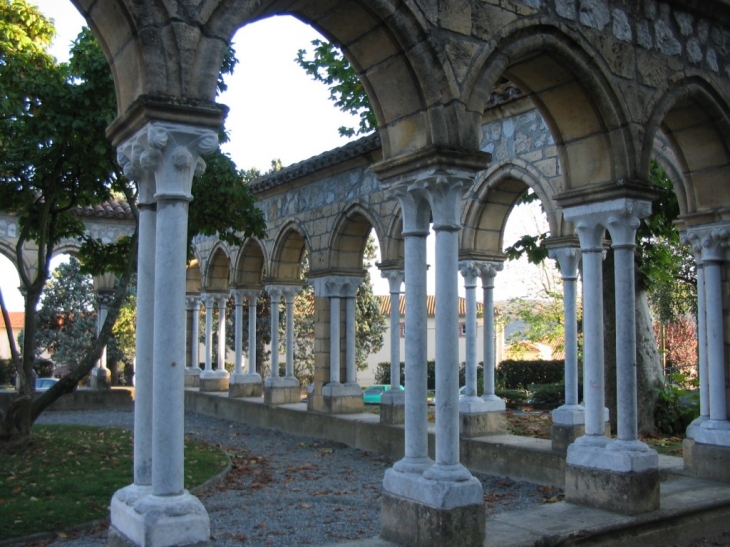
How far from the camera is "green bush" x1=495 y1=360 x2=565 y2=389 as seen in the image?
23.6 m

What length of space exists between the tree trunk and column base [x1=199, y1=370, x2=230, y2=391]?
9059 mm

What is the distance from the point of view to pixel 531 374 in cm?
2369

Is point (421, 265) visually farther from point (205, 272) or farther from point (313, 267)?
point (205, 272)

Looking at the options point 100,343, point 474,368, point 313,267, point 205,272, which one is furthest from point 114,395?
point 474,368

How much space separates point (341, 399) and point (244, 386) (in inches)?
155

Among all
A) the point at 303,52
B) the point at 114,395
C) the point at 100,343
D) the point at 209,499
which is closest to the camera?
the point at 209,499

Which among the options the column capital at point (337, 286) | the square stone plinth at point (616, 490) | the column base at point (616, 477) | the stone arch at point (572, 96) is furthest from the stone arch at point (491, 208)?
the square stone plinth at point (616, 490)

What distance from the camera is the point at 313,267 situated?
13.1 metres

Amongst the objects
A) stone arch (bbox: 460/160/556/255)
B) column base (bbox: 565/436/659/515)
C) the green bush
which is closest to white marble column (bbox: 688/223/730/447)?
column base (bbox: 565/436/659/515)

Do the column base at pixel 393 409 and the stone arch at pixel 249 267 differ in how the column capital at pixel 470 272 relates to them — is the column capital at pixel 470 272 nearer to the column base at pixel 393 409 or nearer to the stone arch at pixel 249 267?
the column base at pixel 393 409

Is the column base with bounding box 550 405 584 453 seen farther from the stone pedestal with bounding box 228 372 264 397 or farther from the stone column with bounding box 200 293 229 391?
the stone column with bounding box 200 293 229 391

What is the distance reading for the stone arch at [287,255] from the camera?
14.5 meters

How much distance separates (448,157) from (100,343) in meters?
5.96

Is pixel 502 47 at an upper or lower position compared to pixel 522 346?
upper
